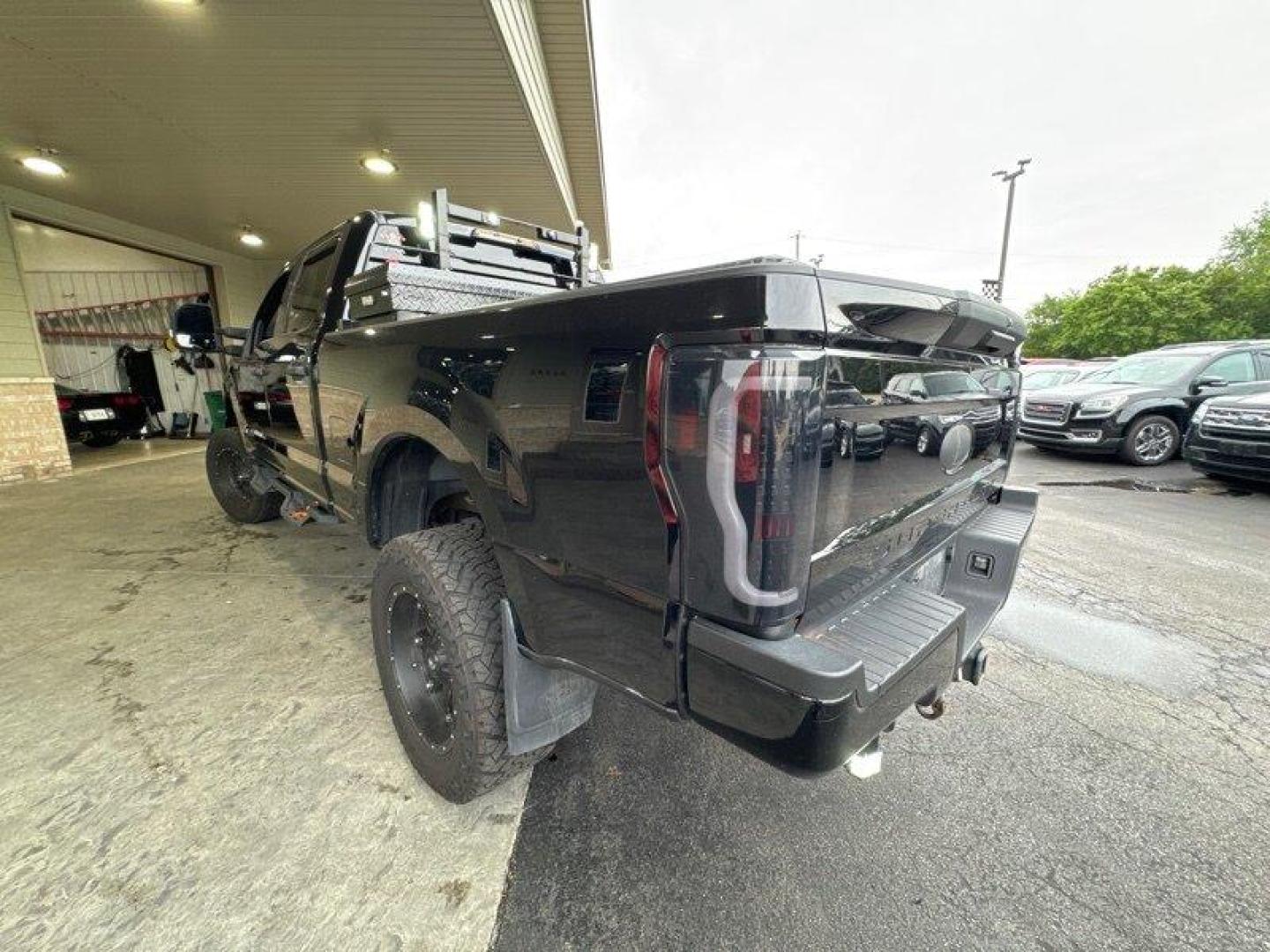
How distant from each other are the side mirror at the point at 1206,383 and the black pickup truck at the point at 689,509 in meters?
8.39

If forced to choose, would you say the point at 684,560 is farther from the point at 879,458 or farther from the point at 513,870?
the point at 513,870

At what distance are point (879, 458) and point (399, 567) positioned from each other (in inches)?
56.3

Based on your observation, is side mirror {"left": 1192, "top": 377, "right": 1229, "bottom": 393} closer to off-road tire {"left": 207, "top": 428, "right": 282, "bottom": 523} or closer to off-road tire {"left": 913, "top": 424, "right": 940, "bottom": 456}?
off-road tire {"left": 913, "top": 424, "right": 940, "bottom": 456}

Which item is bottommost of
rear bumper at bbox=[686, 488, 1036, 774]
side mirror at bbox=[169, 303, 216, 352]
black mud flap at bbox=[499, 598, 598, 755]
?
black mud flap at bbox=[499, 598, 598, 755]

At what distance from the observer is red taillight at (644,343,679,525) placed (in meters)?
0.95

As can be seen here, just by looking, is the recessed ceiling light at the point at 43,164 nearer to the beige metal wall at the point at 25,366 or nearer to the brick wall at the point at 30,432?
the beige metal wall at the point at 25,366

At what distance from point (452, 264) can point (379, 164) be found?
499 centimetres

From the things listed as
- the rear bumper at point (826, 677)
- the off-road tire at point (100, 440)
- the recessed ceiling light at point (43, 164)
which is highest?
the recessed ceiling light at point (43, 164)

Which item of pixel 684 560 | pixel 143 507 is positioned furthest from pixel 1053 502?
pixel 143 507

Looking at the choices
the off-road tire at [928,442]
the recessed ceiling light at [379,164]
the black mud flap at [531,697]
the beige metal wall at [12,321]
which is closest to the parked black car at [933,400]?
the off-road tire at [928,442]

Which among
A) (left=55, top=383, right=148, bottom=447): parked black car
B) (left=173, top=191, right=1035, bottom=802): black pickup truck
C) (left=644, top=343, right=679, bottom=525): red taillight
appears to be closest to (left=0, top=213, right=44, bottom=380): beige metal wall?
(left=55, top=383, right=148, bottom=447): parked black car

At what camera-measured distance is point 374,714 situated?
2072 mm

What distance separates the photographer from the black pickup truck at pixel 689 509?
0.90 m

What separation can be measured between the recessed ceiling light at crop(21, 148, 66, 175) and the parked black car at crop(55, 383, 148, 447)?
386cm
